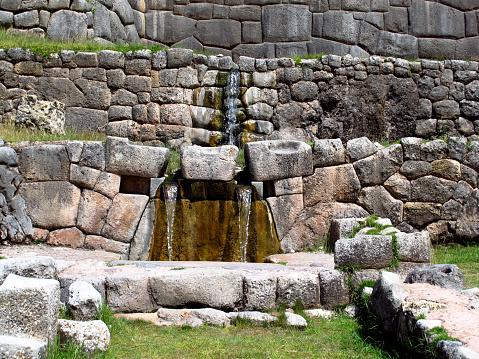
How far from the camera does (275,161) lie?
307 inches

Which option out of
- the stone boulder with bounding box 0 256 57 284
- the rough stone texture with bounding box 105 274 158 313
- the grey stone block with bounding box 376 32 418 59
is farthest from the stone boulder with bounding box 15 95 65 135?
the grey stone block with bounding box 376 32 418 59

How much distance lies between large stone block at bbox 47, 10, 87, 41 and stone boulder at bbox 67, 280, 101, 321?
792 cm

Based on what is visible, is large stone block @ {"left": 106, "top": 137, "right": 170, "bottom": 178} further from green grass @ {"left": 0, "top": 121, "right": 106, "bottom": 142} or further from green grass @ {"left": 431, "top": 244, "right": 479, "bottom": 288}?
green grass @ {"left": 431, "top": 244, "right": 479, "bottom": 288}

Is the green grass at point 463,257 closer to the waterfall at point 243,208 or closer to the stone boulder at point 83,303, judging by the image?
Result: the waterfall at point 243,208

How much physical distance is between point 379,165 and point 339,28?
643 centimetres

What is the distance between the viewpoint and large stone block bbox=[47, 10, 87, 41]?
36.7ft

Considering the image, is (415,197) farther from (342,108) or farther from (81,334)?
(81,334)

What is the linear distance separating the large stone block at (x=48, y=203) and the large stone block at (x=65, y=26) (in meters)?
4.69

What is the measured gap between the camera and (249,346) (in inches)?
178

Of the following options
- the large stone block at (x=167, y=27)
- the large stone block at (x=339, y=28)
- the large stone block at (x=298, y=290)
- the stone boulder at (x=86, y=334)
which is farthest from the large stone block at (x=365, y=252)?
the large stone block at (x=167, y=27)

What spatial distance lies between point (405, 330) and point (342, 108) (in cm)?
755

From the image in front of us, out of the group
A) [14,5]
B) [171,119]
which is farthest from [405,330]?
[14,5]

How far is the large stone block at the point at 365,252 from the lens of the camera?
5684 millimetres

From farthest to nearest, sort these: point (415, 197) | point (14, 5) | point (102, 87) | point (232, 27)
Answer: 1. point (232, 27)
2. point (14, 5)
3. point (102, 87)
4. point (415, 197)
